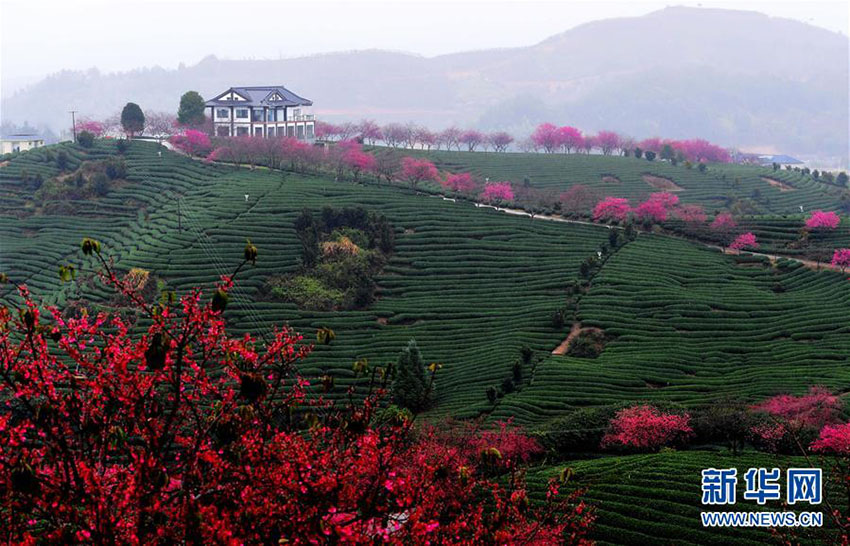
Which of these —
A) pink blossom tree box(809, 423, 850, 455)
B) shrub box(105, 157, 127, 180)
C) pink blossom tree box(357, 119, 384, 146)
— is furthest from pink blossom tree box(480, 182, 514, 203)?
pink blossom tree box(809, 423, 850, 455)

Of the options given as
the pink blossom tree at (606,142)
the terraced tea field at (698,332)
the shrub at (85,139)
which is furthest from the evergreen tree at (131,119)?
the pink blossom tree at (606,142)

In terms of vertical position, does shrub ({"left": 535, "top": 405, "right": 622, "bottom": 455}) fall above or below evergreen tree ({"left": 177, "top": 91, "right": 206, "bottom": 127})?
below

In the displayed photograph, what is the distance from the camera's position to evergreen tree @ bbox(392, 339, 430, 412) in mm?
40656

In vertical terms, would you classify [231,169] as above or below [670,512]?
above

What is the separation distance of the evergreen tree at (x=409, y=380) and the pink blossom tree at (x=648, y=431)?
31.4ft

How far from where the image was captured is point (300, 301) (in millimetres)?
54000

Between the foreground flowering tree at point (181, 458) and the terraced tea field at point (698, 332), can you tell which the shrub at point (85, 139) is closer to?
the terraced tea field at point (698, 332)

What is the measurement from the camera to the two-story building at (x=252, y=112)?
98.1m

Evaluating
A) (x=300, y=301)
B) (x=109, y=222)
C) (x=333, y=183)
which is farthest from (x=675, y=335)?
(x=109, y=222)

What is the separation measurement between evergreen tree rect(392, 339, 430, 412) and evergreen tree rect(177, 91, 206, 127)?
6035 cm

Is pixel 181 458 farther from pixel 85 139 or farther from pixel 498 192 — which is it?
pixel 85 139

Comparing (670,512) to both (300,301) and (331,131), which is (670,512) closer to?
(300,301)

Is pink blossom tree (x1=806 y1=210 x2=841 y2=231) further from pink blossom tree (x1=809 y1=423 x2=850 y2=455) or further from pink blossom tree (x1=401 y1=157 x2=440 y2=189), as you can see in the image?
pink blossom tree (x1=809 y1=423 x2=850 y2=455)

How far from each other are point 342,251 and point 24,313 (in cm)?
4789
